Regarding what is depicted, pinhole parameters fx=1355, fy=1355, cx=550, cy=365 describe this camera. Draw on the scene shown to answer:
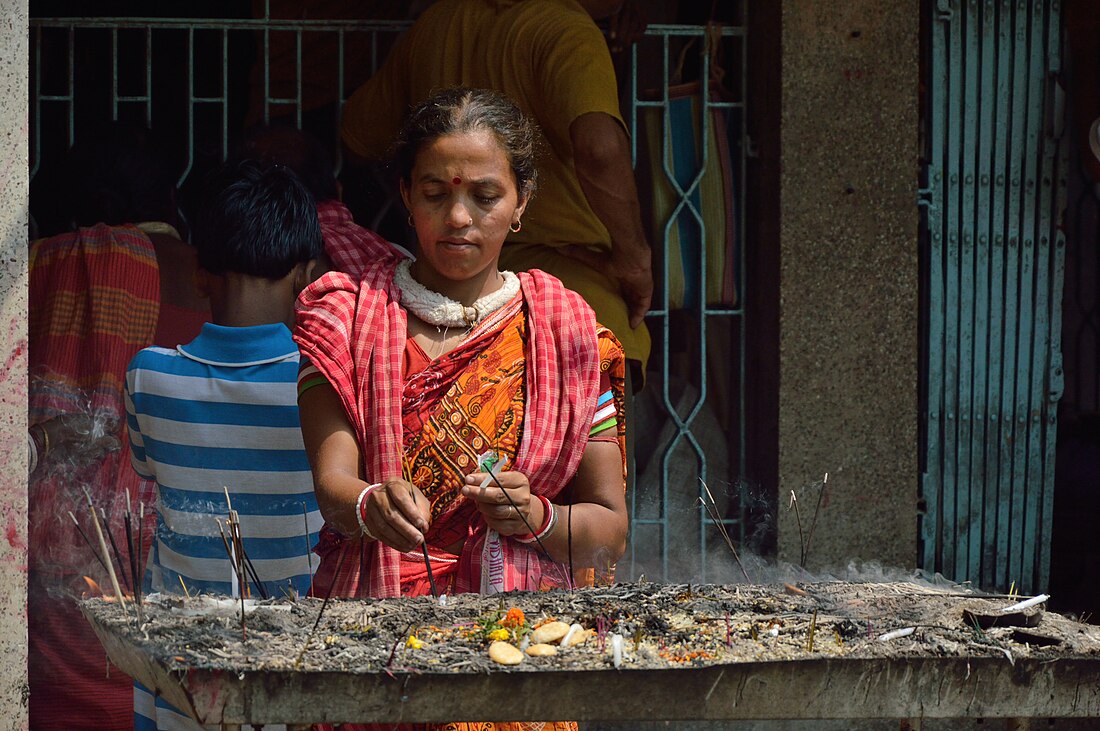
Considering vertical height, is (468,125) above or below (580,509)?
above

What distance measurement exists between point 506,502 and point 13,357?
148cm

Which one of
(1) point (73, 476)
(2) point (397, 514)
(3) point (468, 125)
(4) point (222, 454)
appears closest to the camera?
(2) point (397, 514)

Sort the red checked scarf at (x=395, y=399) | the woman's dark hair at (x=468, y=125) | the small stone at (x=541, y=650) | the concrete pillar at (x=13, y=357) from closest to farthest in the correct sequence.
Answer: the small stone at (x=541, y=650) → the red checked scarf at (x=395, y=399) → the woman's dark hair at (x=468, y=125) → the concrete pillar at (x=13, y=357)

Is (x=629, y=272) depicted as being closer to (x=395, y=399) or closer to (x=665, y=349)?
(x=665, y=349)

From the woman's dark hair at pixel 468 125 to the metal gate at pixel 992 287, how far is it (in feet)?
7.46

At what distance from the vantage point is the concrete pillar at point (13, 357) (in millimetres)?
3305

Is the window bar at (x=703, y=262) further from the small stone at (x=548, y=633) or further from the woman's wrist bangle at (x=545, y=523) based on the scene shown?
the small stone at (x=548, y=633)

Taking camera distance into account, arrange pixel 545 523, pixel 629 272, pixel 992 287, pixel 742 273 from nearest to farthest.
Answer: pixel 545 523
pixel 629 272
pixel 992 287
pixel 742 273

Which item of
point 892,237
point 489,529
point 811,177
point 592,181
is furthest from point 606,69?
point 489,529

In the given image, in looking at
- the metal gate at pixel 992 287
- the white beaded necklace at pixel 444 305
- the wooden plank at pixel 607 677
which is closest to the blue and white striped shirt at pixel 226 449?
the white beaded necklace at pixel 444 305

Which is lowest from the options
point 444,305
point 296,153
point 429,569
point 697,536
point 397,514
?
point 697,536

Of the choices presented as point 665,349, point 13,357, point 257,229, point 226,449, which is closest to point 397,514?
point 226,449

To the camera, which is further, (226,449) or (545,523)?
(226,449)

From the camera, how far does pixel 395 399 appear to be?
8.93 ft
